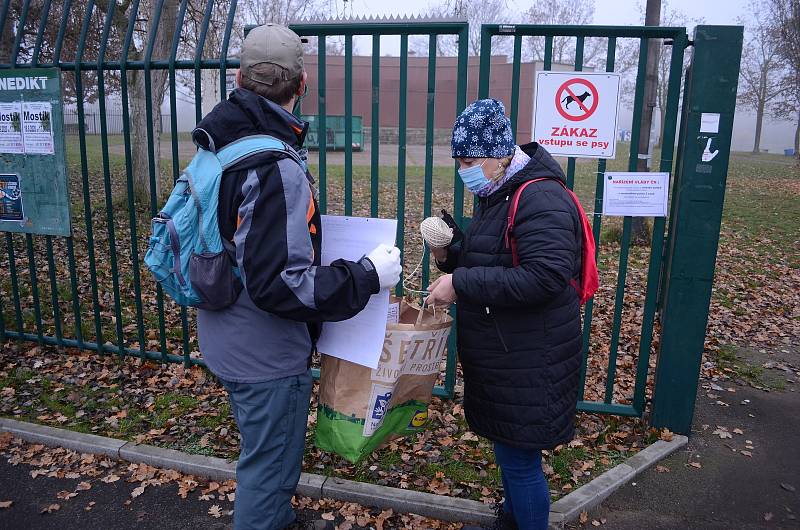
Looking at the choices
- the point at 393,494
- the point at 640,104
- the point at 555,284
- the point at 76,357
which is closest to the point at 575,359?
the point at 555,284

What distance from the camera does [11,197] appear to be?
15.4 feet

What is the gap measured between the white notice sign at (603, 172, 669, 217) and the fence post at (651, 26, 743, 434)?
13cm

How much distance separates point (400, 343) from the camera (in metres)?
2.48

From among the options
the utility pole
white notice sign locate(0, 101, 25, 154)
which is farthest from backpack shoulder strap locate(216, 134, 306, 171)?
the utility pole

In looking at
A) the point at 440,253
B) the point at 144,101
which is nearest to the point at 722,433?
the point at 440,253

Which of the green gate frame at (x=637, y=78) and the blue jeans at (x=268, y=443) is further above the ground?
the green gate frame at (x=637, y=78)

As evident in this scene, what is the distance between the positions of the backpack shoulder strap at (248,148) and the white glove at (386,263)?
44 centimetres

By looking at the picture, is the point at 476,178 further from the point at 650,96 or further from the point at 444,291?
the point at 650,96

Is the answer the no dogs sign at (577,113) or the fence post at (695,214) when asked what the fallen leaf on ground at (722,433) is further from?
the no dogs sign at (577,113)

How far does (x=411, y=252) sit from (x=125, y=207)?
5659 millimetres

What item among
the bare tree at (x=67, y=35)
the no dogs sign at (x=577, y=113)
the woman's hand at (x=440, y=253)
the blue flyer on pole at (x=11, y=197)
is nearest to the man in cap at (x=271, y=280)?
the woman's hand at (x=440, y=253)

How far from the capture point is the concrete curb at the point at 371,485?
3186mm

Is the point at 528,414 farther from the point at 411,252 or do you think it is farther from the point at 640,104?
the point at 411,252

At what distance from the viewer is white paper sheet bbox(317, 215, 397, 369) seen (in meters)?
2.39
